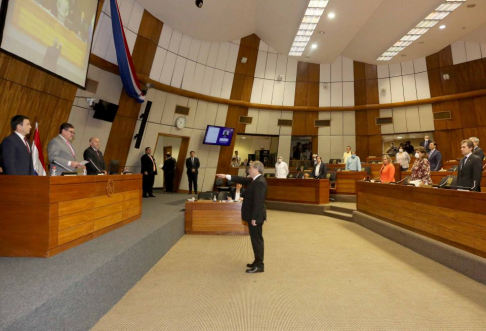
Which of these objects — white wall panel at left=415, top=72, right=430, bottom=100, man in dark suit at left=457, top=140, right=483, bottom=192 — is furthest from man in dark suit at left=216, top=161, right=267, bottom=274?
white wall panel at left=415, top=72, right=430, bottom=100

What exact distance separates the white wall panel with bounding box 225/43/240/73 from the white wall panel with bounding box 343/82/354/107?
4600 mm

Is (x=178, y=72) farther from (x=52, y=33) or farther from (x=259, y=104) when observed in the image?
(x=52, y=33)

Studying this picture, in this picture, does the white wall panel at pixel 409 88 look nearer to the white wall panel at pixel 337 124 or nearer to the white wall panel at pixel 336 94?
the white wall panel at pixel 336 94

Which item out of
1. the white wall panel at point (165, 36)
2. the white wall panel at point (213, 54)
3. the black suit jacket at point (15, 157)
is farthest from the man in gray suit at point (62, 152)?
the white wall panel at point (213, 54)

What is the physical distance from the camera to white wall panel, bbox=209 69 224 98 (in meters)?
9.77

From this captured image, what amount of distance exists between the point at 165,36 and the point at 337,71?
6903 millimetres

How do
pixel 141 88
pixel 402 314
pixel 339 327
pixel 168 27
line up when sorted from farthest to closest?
pixel 168 27 < pixel 141 88 < pixel 402 314 < pixel 339 327

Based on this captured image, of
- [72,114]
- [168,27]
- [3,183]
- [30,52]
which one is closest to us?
[3,183]

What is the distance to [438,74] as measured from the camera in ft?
31.8

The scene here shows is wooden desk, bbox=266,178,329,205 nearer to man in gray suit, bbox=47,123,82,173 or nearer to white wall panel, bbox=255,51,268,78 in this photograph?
white wall panel, bbox=255,51,268,78

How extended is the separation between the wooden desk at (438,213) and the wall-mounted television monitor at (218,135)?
5.88 meters

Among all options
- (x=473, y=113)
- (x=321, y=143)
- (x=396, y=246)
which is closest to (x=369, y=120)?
(x=321, y=143)

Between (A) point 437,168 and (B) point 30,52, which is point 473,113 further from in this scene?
(B) point 30,52

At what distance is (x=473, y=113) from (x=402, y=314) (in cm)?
992
